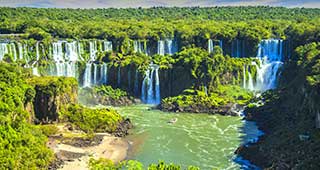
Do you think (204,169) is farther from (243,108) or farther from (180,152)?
(243,108)

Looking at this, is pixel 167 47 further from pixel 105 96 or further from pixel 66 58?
pixel 105 96

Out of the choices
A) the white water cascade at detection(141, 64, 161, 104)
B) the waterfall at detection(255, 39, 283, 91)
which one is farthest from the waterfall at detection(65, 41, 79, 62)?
the waterfall at detection(255, 39, 283, 91)

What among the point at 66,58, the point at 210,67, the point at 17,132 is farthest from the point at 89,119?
the point at 66,58

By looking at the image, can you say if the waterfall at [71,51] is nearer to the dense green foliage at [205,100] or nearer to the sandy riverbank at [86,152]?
the dense green foliage at [205,100]

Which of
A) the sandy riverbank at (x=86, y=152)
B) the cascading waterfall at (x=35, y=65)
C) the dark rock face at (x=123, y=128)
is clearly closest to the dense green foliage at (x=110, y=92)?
the cascading waterfall at (x=35, y=65)

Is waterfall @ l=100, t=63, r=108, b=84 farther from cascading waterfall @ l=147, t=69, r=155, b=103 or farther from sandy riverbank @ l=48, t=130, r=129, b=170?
sandy riverbank @ l=48, t=130, r=129, b=170

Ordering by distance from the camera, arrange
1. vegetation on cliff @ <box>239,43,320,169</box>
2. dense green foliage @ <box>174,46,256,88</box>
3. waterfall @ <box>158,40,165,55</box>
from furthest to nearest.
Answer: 1. waterfall @ <box>158,40,165,55</box>
2. dense green foliage @ <box>174,46,256,88</box>
3. vegetation on cliff @ <box>239,43,320,169</box>

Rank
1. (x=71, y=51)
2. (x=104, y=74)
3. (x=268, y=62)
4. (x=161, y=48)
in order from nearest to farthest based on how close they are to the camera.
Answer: (x=104, y=74), (x=71, y=51), (x=268, y=62), (x=161, y=48)
